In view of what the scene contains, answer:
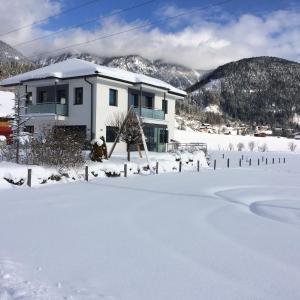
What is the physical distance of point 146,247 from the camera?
7812 mm

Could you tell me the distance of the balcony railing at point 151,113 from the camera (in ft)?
112

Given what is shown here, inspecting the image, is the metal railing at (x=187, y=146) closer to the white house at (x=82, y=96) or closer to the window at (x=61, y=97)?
the white house at (x=82, y=96)

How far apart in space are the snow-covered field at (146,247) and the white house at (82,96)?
1699 cm

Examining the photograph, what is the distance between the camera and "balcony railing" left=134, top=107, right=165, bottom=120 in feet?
112

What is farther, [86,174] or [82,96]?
[82,96]

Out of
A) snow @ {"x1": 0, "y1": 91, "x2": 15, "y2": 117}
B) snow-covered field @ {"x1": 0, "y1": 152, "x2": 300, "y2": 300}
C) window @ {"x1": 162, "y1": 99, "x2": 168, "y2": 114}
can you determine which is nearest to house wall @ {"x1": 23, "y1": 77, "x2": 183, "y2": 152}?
window @ {"x1": 162, "y1": 99, "x2": 168, "y2": 114}

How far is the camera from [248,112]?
19150cm

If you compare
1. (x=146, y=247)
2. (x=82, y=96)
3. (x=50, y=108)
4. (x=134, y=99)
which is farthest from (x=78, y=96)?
(x=146, y=247)

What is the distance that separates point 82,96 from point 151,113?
6609 mm

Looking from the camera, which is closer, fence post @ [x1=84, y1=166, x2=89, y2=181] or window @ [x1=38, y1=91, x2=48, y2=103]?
fence post @ [x1=84, y1=166, x2=89, y2=181]

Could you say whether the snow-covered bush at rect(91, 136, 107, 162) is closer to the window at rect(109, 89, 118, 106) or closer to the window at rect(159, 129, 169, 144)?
the window at rect(109, 89, 118, 106)

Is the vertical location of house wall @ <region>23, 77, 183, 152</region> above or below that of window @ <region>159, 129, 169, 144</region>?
above

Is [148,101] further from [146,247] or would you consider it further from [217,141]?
[217,141]

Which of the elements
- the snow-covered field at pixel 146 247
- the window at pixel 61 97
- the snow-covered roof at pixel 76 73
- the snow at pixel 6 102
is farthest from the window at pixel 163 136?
the snow at pixel 6 102
